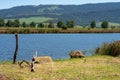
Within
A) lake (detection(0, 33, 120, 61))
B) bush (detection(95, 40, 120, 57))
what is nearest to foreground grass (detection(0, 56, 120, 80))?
bush (detection(95, 40, 120, 57))

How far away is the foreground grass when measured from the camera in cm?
1848

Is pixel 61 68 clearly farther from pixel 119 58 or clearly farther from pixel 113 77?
pixel 119 58

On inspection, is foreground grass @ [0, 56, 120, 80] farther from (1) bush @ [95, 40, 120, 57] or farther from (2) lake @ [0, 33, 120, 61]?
(2) lake @ [0, 33, 120, 61]

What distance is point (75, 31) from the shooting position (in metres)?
120

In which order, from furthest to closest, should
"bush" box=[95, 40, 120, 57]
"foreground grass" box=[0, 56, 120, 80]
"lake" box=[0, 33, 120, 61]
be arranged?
"lake" box=[0, 33, 120, 61] < "bush" box=[95, 40, 120, 57] < "foreground grass" box=[0, 56, 120, 80]

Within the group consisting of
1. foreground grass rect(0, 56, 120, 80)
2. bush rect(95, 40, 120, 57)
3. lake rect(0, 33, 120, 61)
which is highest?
foreground grass rect(0, 56, 120, 80)

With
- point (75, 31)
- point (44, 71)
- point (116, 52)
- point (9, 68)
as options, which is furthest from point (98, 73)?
point (75, 31)

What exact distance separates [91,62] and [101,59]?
1615 mm

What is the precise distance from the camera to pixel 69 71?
795 inches

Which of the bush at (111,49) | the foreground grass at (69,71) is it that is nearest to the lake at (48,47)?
the bush at (111,49)

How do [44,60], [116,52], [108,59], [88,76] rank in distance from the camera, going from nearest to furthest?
[88,76] < [44,60] < [108,59] < [116,52]

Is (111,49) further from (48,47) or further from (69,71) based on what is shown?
(48,47)

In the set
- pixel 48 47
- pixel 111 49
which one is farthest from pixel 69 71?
pixel 48 47

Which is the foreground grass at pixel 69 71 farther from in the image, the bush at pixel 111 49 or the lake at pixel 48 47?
the lake at pixel 48 47
